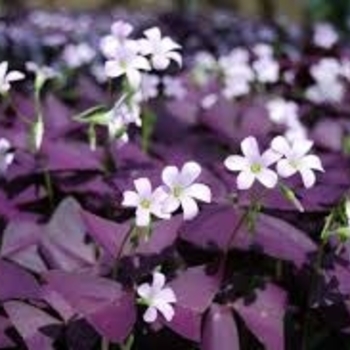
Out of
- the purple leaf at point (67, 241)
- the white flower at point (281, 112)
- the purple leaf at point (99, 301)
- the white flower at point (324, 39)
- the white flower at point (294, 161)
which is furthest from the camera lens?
the white flower at point (324, 39)

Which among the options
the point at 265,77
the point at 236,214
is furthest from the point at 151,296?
the point at 265,77

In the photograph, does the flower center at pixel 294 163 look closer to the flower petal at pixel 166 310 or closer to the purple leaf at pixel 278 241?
the purple leaf at pixel 278 241

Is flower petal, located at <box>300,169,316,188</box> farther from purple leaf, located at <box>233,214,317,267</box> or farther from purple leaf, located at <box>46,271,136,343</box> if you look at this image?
purple leaf, located at <box>46,271,136,343</box>

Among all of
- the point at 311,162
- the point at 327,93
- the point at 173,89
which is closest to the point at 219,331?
the point at 311,162

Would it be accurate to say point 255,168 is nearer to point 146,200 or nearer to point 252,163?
point 252,163

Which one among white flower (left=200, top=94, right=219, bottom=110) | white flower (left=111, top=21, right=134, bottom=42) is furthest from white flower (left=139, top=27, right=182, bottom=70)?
white flower (left=200, top=94, right=219, bottom=110)

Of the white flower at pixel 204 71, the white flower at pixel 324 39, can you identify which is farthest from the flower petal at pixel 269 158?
the white flower at pixel 324 39
